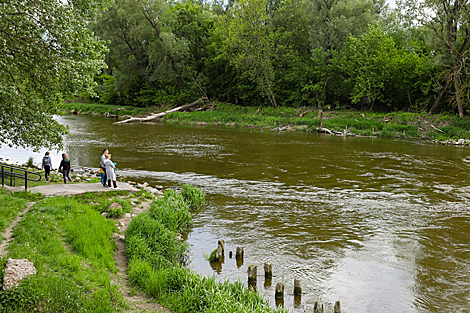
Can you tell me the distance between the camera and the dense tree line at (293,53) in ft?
148

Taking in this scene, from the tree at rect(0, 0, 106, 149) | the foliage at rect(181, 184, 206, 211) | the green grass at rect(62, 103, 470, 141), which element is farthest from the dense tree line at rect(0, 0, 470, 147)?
the foliage at rect(181, 184, 206, 211)

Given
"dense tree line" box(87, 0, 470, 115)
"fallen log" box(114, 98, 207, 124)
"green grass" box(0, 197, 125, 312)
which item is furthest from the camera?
"fallen log" box(114, 98, 207, 124)

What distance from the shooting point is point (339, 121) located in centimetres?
4906

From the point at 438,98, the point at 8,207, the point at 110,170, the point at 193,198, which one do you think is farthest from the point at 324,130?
the point at 8,207

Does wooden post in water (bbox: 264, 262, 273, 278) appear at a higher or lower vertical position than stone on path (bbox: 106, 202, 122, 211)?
lower

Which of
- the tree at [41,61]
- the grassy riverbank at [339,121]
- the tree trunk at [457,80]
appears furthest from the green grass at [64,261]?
the tree trunk at [457,80]

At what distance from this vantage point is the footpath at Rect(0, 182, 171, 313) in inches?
316

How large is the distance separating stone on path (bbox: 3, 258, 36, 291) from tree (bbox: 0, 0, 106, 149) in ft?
19.9

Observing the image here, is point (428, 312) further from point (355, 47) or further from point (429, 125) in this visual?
point (355, 47)

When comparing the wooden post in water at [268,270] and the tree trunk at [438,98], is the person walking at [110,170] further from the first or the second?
the tree trunk at [438,98]

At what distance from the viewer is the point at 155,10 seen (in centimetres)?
6050

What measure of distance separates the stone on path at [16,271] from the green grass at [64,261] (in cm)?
12

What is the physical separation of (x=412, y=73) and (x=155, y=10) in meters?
40.8

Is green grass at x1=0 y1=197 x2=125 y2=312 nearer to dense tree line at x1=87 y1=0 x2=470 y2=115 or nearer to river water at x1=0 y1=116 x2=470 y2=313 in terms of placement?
river water at x1=0 y1=116 x2=470 y2=313
